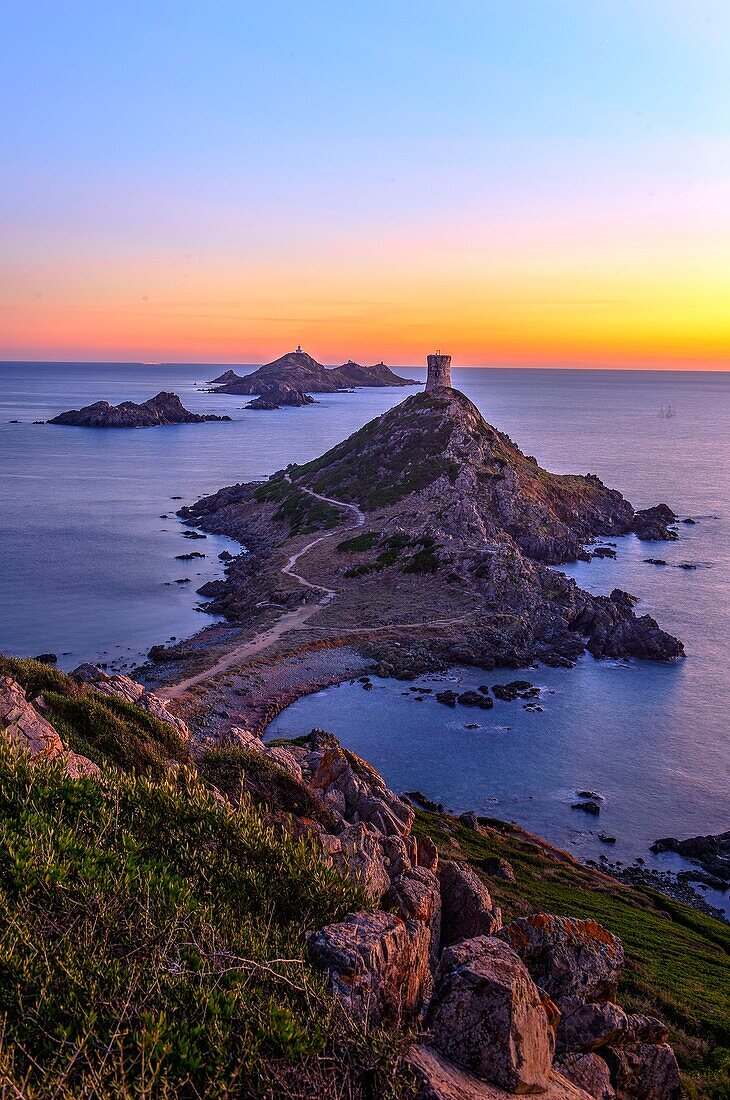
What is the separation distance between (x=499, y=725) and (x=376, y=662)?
13916 millimetres

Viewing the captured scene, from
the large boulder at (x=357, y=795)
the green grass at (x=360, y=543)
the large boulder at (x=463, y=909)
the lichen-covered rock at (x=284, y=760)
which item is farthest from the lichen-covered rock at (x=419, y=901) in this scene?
the green grass at (x=360, y=543)

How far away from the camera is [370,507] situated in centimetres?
10681

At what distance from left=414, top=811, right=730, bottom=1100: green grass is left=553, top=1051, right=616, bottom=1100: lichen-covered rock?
144 inches

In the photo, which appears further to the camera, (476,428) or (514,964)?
(476,428)

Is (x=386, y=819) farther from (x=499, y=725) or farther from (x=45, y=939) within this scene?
(x=499, y=725)

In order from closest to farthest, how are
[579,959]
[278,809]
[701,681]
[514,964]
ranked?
1. [514,964]
2. [579,959]
3. [278,809]
4. [701,681]

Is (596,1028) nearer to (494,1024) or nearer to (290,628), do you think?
(494,1024)

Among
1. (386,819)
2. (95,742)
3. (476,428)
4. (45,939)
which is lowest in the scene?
(386,819)

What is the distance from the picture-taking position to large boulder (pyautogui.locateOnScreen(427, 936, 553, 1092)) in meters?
13.1

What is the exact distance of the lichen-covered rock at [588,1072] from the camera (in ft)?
49.5

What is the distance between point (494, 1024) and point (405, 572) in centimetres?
7167

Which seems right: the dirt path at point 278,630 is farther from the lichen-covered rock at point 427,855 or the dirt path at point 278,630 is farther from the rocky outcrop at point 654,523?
the rocky outcrop at point 654,523

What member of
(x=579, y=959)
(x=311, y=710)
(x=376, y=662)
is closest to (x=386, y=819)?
(x=579, y=959)

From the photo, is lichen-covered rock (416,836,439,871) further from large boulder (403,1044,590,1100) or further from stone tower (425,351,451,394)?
stone tower (425,351,451,394)
